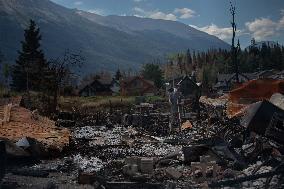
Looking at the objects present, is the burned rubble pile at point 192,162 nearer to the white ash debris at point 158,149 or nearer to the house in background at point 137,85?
the white ash debris at point 158,149

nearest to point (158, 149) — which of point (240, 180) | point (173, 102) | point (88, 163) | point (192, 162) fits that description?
point (88, 163)

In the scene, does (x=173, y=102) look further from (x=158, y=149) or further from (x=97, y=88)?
(x=97, y=88)

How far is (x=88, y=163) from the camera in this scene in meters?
18.4

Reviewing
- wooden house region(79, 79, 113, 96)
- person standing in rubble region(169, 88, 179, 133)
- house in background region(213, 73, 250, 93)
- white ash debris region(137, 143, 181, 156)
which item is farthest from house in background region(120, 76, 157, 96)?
white ash debris region(137, 143, 181, 156)

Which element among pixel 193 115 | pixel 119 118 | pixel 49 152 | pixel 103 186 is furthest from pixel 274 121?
pixel 119 118

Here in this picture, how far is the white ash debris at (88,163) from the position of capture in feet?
55.9

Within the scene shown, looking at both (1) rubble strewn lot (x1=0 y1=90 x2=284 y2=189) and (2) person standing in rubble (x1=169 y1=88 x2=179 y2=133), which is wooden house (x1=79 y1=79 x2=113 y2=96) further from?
(1) rubble strewn lot (x1=0 y1=90 x2=284 y2=189)

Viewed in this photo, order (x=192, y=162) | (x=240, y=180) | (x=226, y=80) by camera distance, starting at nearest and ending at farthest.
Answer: (x=240, y=180) → (x=192, y=162) → (x=226, y=80)

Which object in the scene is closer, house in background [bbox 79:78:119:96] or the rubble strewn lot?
the rubble strewn lot

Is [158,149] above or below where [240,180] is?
below

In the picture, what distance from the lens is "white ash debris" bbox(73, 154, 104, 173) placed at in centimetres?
1705

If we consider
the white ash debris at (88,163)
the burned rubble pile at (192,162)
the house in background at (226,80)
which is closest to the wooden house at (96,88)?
the house in background at (226,80)

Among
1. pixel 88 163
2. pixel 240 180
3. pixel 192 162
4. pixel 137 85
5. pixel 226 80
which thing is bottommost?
pixel 137 85

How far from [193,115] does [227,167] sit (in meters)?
Answer: 21.8
